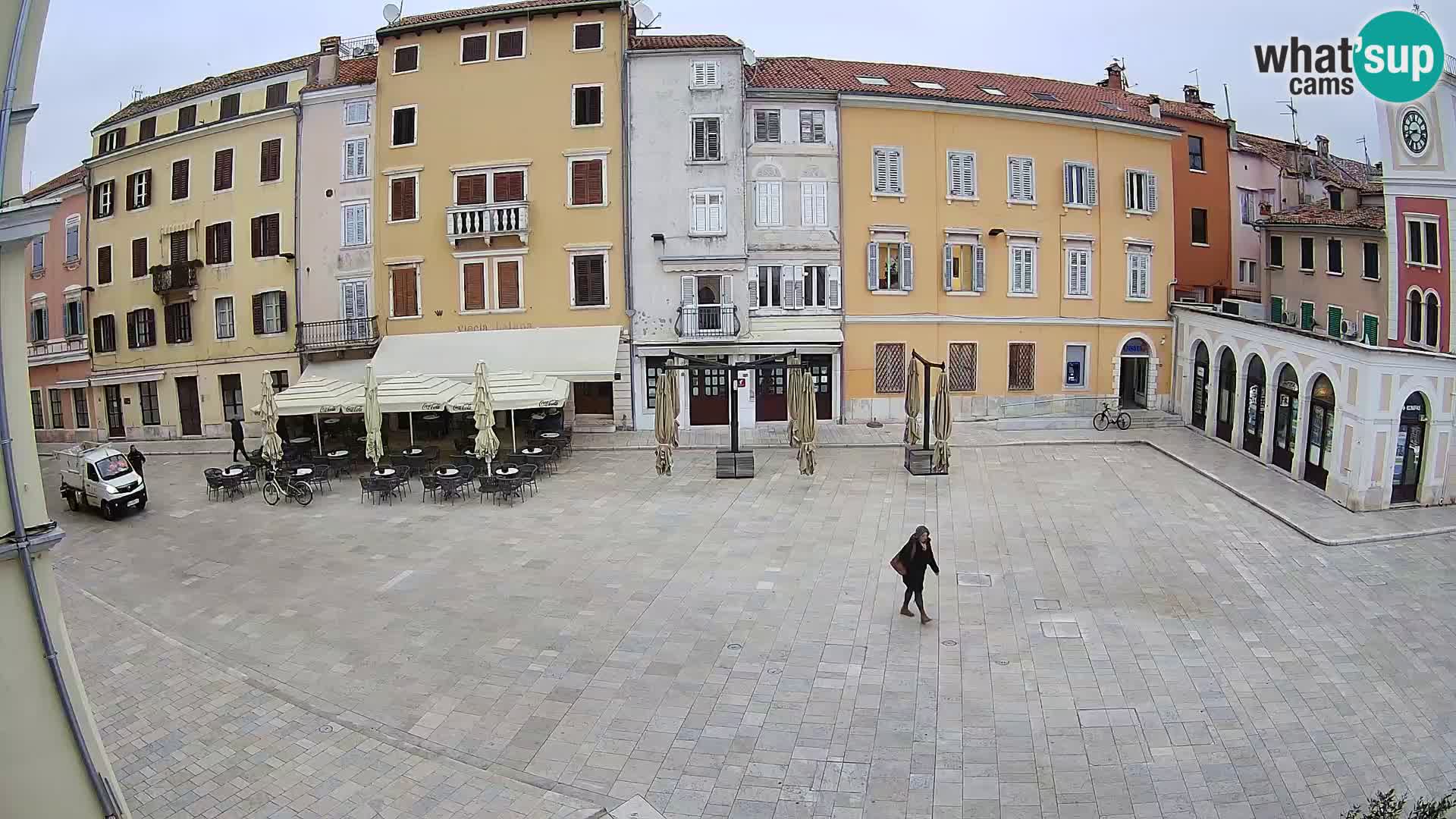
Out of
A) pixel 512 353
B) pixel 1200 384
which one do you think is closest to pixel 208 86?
pixel 512 353

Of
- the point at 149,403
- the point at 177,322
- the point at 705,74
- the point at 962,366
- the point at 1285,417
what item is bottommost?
the point at 1285,417

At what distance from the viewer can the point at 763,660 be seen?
14516 mm

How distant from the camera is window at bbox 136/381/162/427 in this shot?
37312 mm

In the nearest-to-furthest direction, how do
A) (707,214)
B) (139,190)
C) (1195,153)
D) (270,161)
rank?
(707,214), (270,161), (139,190), (1195,153)

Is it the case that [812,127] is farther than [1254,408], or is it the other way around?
[812,127]

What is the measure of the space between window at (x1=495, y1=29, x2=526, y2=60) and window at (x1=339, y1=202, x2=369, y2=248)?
22.6ft

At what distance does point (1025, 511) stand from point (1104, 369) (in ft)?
46.7

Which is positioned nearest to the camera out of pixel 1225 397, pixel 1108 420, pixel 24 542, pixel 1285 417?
pixel 24 542

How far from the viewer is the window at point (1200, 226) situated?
37822 millimetres

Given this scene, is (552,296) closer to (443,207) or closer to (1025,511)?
(443,207)

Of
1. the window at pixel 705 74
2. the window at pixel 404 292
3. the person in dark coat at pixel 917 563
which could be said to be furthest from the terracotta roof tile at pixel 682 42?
the person in dark coat at pixel 917 563

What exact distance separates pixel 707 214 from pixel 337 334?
518 inches

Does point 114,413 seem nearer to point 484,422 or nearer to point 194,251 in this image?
point 194,251

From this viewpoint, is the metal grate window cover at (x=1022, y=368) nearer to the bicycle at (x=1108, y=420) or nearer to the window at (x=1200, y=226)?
the bicycle at (x=1108, y=420)
